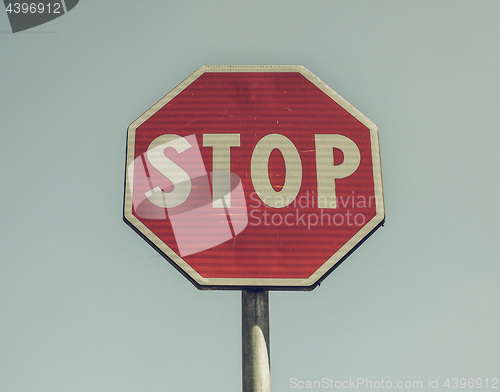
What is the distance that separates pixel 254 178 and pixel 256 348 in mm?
1652

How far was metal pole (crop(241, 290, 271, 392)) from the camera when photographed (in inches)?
156

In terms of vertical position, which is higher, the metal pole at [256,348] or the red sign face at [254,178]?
the red sign face at [254,178]

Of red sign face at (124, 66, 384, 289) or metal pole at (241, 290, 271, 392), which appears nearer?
metal pole at (241, 290, 271, 392)

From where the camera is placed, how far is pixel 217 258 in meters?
4.75

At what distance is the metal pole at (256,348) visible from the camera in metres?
3.96

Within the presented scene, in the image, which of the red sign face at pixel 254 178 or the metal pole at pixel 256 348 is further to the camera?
the red sign face at pixel 254 178

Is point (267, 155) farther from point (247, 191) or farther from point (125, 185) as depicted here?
point (125, 185)

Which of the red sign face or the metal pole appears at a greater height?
the red sign face

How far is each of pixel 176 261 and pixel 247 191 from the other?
2.95ft

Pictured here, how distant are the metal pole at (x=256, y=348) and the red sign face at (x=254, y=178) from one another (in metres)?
0.38

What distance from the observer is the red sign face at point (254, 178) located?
4.77 m

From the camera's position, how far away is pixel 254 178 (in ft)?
16.8

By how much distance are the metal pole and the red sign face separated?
380 mm

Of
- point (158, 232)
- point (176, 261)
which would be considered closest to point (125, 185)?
point (158, 232)
